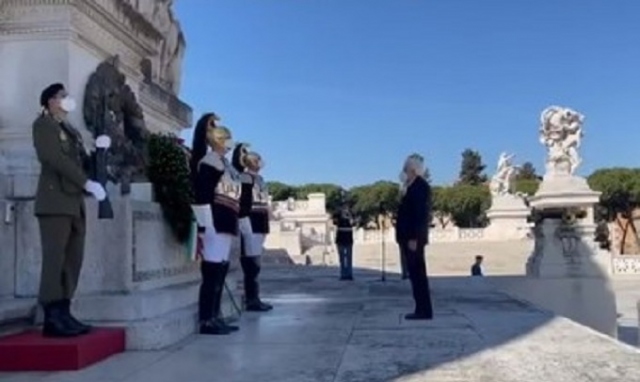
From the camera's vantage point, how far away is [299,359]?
5.26m

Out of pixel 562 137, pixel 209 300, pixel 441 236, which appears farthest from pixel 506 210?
pixel 209 300

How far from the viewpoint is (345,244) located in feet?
54.8

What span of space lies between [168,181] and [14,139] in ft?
4.22

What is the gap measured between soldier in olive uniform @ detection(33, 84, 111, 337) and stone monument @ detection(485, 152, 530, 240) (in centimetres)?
4180

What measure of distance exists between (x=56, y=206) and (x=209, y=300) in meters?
1.85

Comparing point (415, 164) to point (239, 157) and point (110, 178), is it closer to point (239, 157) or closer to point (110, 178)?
point (239, 157)

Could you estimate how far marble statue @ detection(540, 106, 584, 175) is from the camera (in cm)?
1867

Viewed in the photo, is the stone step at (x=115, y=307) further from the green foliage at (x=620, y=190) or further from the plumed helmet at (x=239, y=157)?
the green foliage at (x=620, y=190)

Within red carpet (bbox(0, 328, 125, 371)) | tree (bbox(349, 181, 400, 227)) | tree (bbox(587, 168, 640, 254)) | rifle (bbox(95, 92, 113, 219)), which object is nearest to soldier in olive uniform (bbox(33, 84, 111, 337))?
red carpet (bbox(0, 328, 125, 371))

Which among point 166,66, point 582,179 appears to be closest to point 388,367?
point 166,66

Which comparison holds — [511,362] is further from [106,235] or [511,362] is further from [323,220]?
[323,220]

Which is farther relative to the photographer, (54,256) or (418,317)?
(418,317)

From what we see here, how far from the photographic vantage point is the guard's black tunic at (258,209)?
27.5ft

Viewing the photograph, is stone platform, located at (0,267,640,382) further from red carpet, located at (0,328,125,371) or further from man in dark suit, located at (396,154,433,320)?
man in dark suit, located at (396,154,433,320)
